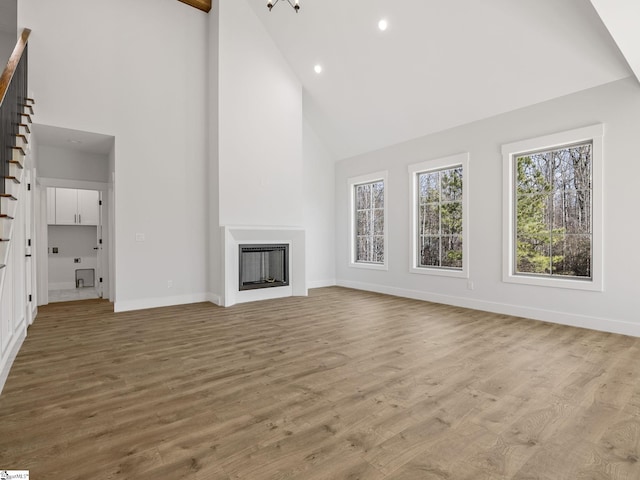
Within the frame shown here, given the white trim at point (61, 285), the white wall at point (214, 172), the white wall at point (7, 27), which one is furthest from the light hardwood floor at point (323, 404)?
the white wall at point (7, 27)

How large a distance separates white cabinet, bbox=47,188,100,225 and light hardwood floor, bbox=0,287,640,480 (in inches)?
158

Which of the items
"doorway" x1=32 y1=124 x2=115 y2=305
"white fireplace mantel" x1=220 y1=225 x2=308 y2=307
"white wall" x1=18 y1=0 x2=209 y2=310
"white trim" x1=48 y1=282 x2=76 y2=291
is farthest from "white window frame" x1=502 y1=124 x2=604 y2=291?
"white trim" x1=48 y1=282 x2=76 y2=291

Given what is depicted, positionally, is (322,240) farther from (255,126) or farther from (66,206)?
(66,206)

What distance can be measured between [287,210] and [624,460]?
528 cm

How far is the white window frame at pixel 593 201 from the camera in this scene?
3.96m

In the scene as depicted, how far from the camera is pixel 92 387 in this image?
243 centimetres

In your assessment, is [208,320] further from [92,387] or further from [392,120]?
[392,120]

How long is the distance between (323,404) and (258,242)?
3.93m

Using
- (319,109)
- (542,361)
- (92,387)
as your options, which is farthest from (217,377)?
(319,109)

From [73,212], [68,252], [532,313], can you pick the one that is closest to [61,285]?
[68,252]

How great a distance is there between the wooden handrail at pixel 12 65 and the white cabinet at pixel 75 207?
3433mm

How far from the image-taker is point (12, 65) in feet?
10.2

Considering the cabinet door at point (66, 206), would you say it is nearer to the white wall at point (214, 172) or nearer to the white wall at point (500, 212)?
the white wall at point (214, 172)

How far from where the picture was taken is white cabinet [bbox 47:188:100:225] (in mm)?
7008
